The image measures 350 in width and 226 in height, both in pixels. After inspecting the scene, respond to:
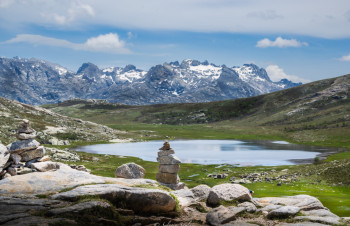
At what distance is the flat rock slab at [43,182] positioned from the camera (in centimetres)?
2625

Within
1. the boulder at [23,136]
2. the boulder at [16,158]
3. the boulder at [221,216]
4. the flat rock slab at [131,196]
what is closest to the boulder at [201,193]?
the flat rock slab at [131,196]

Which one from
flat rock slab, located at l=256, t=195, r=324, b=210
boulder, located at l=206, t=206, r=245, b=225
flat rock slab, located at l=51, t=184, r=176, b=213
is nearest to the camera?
boulder, located at l=206, t=206, r=245, b=225

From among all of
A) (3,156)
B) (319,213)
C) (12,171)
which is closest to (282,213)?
(319,213)

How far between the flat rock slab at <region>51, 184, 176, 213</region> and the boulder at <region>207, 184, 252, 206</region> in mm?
4419

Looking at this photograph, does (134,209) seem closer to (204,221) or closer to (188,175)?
(204,221)

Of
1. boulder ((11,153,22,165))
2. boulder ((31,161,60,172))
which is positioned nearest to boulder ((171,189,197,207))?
boulder ((31,161,60,172))

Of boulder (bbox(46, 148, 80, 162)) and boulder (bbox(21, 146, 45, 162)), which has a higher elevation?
boulder (bbox(21, 146, 45, 162))

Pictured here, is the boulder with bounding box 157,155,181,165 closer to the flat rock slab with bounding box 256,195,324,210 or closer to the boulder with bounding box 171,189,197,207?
the boulder with bounding box 171,189,197,207

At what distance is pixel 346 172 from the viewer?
220 feet

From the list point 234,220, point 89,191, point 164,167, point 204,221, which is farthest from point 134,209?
point 164,167

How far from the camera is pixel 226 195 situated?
96.4ft

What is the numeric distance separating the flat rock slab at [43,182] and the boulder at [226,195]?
942 centimetres

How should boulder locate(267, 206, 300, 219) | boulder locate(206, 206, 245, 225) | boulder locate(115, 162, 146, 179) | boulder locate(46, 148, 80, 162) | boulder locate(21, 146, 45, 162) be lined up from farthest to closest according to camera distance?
boulder locate(46, 148, 80, 162) < boulder locate(115, 162, 146, 179) < boulder locate(21, 146, 45, 162) < boulder locate(267, 206, 300, 219) < boulder locate(206, 206, 245, 225)

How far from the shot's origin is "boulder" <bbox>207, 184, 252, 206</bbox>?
2903cm
